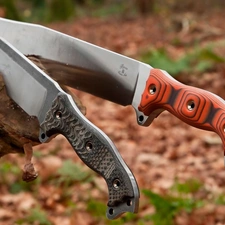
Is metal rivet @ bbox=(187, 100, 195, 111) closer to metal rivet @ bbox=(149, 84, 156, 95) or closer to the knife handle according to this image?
the knife handle

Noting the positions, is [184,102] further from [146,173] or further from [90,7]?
[90,7]

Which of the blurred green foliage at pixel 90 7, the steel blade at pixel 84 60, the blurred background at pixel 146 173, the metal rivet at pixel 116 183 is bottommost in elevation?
the blurred green foliage at pixel 90 7

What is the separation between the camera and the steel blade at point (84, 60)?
6.29 ft

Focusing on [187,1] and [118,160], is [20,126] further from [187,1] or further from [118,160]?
[187,1]

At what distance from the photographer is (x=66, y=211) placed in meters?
3.63

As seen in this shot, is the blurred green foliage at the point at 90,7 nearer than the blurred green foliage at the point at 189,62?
No

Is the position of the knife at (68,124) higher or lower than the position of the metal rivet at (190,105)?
lower

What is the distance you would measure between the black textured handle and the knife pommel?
28cm

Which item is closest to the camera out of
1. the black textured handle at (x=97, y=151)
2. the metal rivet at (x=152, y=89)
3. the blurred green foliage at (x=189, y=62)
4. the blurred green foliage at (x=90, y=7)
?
the black textured handle at (x=97, y=151)

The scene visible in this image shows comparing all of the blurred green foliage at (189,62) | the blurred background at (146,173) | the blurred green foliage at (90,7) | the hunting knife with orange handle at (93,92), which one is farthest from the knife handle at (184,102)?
the blurred green foliage at (90,7)

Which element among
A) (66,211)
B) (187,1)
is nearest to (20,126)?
(66,211)

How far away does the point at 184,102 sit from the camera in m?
1.73

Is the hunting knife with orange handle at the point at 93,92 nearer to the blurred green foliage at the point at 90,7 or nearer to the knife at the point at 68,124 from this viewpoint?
the knife at the point at 68,124

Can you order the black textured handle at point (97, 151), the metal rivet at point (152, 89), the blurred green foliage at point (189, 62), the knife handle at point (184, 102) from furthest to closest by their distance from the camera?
the blurred green foliage at point (189, 62), the metal rivet at point (152, 89), the knife handle at point (184, 102), the black textured handle at point (97, 151)
